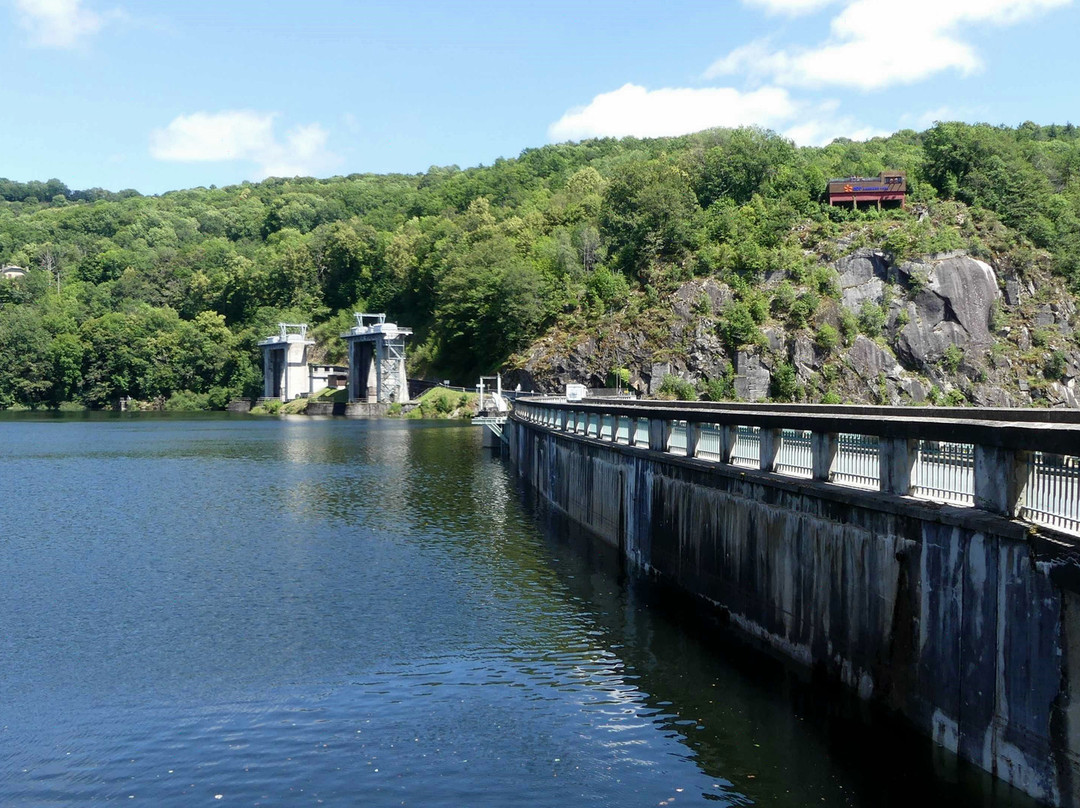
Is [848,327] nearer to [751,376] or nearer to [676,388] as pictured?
[751,376]

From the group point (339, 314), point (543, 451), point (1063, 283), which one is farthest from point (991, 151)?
point (339, 314)

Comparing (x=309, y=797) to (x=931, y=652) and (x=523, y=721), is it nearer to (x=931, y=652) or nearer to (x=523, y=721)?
(x=523, y=721)

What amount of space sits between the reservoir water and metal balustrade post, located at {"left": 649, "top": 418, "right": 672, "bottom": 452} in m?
3.45

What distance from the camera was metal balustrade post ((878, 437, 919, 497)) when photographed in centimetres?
1386

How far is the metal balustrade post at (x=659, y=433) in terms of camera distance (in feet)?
83.8

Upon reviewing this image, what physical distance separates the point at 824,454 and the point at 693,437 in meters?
6.81

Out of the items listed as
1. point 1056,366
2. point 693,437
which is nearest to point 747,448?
point 693,437

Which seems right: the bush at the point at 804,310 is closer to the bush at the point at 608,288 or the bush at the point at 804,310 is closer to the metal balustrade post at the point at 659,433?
the bush at the point at 608,288

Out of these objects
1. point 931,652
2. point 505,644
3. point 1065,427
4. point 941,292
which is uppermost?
point 941,292

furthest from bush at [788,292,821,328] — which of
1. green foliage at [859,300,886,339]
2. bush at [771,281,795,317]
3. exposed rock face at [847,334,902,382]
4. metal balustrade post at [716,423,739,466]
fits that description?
metal balustrade post at [716,423,739,466]

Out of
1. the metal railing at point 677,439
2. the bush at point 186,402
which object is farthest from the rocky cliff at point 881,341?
the bush at point 186,402

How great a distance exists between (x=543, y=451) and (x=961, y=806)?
35909mm

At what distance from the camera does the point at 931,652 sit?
12.7 metres

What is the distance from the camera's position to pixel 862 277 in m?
113
